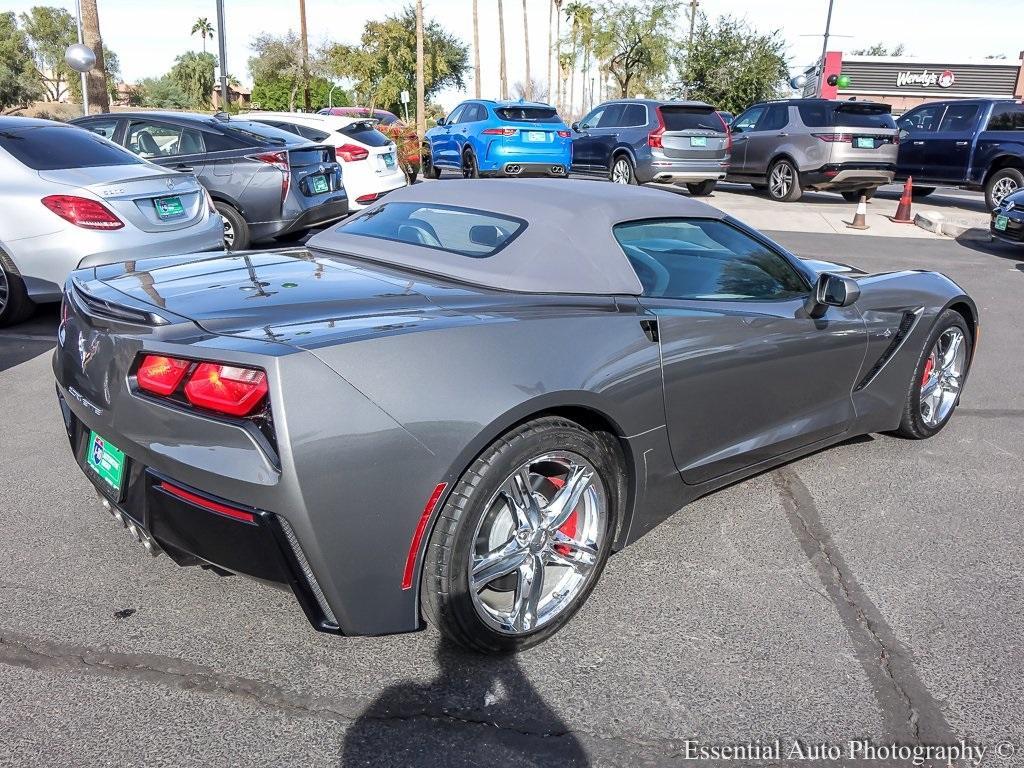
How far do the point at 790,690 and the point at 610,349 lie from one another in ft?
3.81

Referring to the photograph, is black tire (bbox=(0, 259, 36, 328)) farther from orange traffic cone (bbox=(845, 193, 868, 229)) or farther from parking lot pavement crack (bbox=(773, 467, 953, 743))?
orange traffic cone (bbox=(845, 193, 868, 229))

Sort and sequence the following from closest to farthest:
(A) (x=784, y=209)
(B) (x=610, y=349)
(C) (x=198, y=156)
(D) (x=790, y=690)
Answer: (D) (x=790, y=690)
(B) (x=610, y=349)
(C) (x=198, y=156)
(A) (x=784, y=209)

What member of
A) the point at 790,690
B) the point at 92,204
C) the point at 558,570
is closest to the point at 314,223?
the point at 92,204

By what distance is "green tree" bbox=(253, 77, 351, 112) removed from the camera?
53.2 meters

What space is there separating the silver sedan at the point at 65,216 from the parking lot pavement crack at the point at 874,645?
498 centimetres

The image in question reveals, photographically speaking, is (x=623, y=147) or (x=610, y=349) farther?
(x=623, y=147)

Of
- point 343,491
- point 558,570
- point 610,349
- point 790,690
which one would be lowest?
point 790,690

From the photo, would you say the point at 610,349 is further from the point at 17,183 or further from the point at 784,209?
the point at 784,209

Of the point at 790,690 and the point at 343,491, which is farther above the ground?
the point at 343,491

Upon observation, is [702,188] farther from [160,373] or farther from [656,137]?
[160,373]

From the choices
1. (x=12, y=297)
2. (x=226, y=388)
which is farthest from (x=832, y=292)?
Result: (x=12, y=297)

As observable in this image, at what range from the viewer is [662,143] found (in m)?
15.5

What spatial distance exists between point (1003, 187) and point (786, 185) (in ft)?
A: 11.9

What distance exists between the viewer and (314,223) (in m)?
9.52
